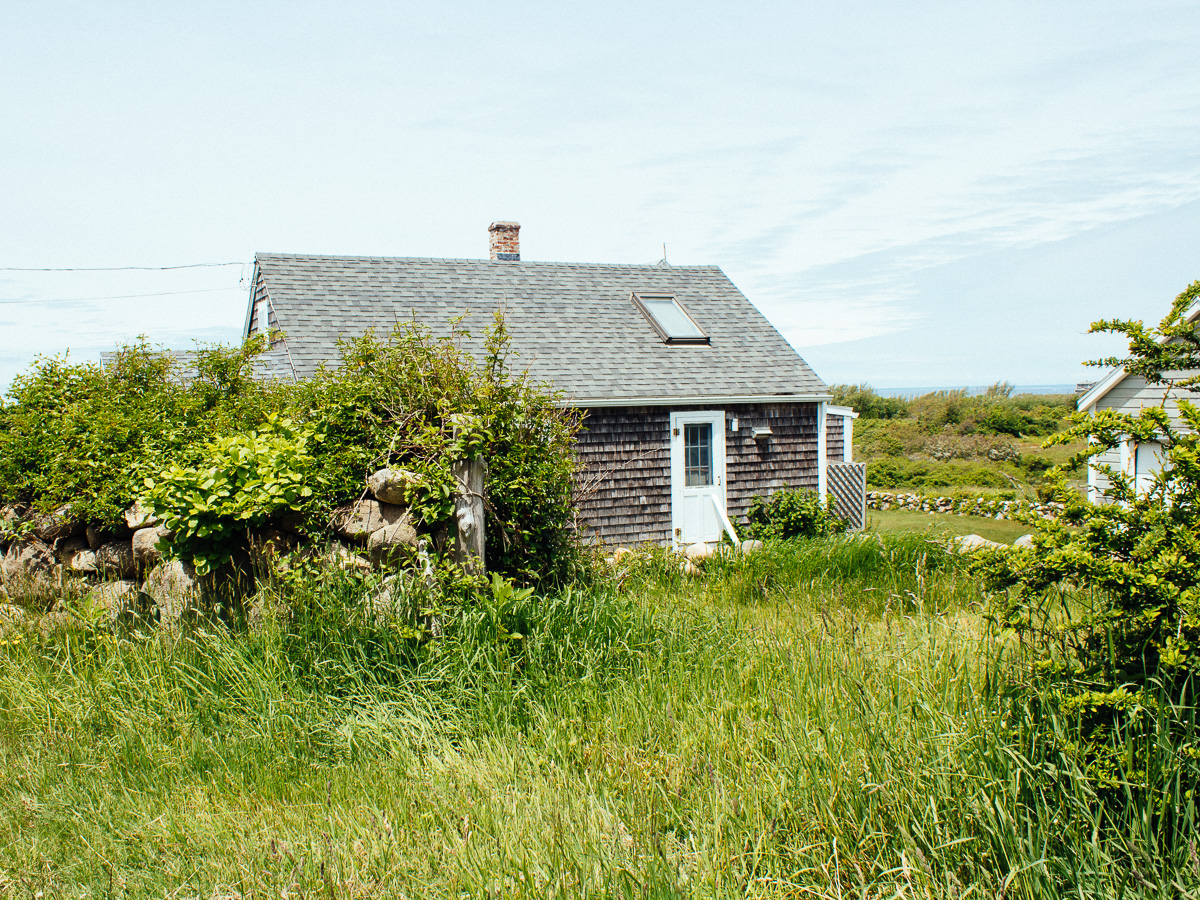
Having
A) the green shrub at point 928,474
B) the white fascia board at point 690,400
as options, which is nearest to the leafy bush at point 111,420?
the white fascia board at point 690,400

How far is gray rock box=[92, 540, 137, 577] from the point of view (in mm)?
5703

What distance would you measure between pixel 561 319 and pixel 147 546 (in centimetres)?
916

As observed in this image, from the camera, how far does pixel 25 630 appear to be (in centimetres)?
529

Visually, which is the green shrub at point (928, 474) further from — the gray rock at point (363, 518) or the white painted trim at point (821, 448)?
the gray rock at point (363, 518)

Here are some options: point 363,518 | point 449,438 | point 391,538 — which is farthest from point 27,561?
point 449,438

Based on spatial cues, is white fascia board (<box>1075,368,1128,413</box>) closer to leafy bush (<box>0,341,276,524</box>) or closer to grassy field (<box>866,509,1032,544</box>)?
grassy field (<box>866,509,1032,544</box>)

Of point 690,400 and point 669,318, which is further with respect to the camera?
point 669,318

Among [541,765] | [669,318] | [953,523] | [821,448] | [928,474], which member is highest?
[669,318]

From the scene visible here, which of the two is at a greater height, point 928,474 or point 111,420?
point 111,420

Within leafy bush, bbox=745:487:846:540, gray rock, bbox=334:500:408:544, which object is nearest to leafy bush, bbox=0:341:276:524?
gray rock, bbox=334:500:408:544

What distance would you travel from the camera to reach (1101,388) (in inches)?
503

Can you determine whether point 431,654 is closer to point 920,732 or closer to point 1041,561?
point 920,732

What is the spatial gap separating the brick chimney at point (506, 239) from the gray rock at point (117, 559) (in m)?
11.4

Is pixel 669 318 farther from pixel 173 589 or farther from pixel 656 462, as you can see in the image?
pixel 173 589
